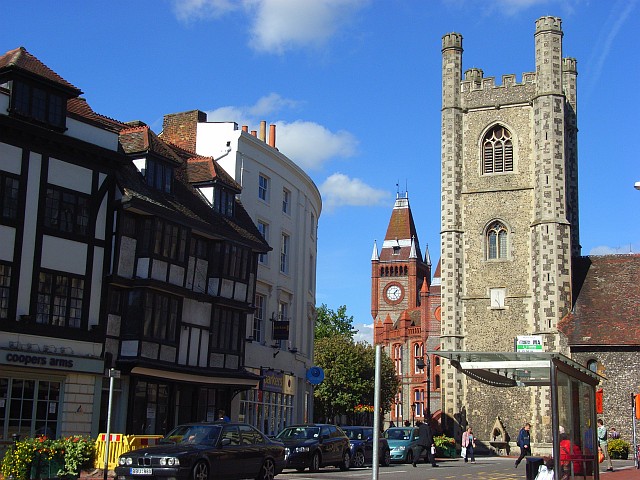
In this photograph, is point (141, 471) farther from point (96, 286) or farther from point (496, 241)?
point (496, 241)

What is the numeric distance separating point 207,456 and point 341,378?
57.2 meters

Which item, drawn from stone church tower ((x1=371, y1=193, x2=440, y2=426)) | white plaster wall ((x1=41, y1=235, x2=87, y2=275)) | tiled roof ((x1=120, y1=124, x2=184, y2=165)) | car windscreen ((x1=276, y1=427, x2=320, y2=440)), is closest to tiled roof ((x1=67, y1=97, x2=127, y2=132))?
tiled roof ((x1=120, y1=124, x2=184, y2=165))

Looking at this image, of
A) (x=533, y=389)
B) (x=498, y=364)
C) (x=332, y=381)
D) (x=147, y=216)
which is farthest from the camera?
(x=332, y=381)

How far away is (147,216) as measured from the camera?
2730 cm

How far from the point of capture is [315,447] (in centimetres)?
2517

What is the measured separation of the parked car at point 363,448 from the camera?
28797 millimetres

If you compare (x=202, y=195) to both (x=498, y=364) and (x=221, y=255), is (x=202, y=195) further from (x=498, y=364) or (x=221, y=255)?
(x=498, y=364)

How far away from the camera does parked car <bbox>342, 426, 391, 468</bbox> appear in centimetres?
2880

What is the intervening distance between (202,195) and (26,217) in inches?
368

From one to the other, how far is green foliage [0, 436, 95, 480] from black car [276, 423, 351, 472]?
25.4 feet

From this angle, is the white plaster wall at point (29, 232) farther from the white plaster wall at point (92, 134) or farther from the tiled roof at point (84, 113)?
the tiled roof at point (84, 113)

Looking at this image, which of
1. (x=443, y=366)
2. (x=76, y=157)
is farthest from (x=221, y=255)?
(x=443, y=366)

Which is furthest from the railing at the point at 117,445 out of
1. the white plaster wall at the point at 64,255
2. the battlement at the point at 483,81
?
Answer: the battlement at the point at 483,81

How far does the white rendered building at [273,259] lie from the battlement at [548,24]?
18.1 m
